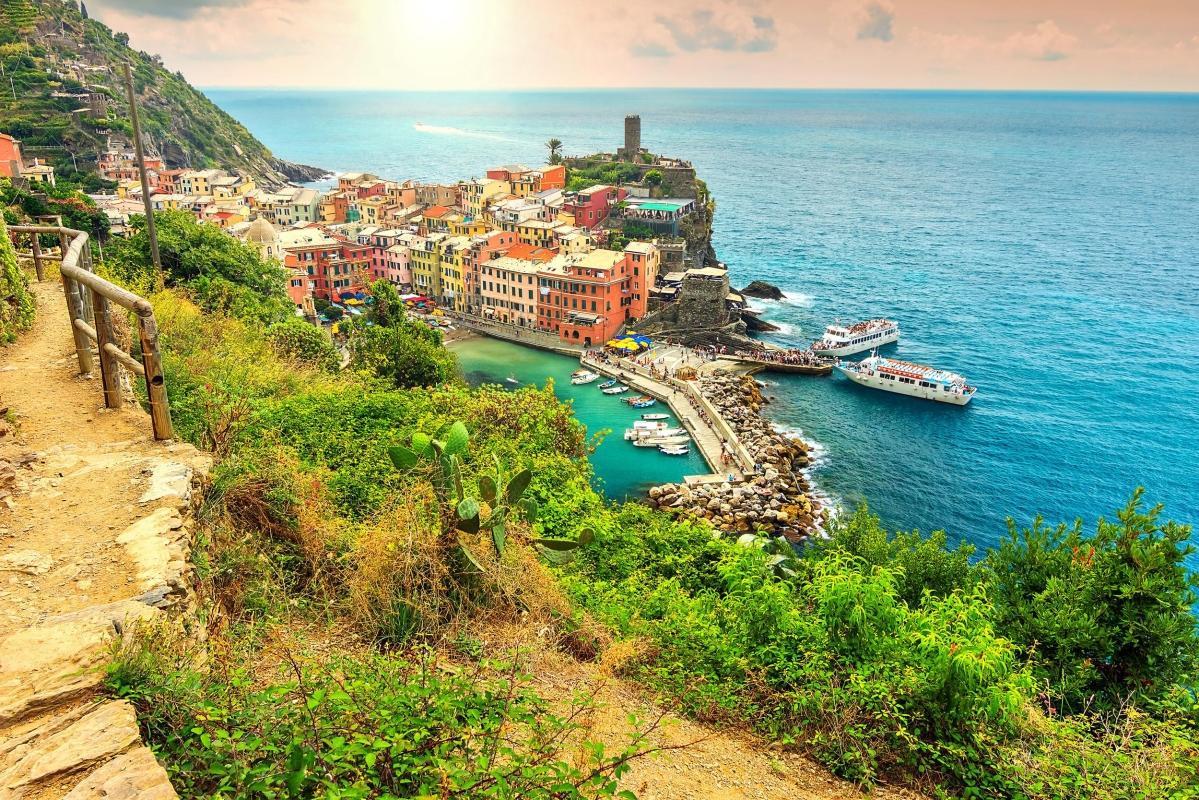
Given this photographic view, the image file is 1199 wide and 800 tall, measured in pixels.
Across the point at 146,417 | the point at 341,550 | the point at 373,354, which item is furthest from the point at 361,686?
the point at 373,354

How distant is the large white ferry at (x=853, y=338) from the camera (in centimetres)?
4816

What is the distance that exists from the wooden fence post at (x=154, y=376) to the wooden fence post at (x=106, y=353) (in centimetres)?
70

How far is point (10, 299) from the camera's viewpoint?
11.1 m

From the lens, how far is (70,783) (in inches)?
162

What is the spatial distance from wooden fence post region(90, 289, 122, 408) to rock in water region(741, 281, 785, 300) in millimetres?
57655

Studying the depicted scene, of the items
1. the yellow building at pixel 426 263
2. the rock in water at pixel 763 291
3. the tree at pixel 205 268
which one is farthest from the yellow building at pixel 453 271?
the tree at pixel 205 268

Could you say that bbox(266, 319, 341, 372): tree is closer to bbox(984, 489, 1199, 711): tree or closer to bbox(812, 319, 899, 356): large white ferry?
bbox(984, 489, 1199, 711): tree


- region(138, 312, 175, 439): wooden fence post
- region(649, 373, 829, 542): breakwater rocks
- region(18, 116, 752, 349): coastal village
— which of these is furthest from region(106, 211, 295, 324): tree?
region(649, 373, 829, 542): breakwater rocks

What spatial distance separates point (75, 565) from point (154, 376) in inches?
83.4

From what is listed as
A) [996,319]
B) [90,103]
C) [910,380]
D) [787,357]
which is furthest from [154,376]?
[90,103]

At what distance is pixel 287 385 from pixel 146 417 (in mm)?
6887

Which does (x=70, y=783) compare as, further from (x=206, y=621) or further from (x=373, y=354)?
(x=373, y=354)

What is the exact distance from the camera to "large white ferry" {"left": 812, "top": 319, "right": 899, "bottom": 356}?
48.2 m

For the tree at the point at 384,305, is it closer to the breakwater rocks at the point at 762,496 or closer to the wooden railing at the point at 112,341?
the breakwater rocks at the point at 762,496
